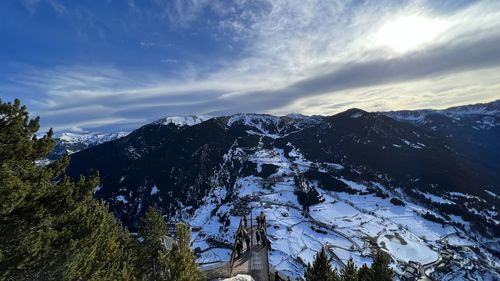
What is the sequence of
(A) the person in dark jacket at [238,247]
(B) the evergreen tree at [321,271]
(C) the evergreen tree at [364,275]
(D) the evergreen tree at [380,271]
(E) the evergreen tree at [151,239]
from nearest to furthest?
(A) the person in dark jacket at [238,247], (B) the evergreen tree at [321,271], (D) the evergreen tree at [380,271], (C) the evergreen tree at [364,275], (E) the evergreen tree at [151,239]

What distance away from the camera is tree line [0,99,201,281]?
54.4ft

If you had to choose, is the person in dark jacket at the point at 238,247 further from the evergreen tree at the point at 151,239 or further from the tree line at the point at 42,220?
the evergreen tree at the point at 151,239

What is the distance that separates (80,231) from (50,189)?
3097 mm

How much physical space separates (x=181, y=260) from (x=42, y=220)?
8073mm

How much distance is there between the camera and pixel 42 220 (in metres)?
18.3

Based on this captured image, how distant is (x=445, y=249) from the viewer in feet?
650

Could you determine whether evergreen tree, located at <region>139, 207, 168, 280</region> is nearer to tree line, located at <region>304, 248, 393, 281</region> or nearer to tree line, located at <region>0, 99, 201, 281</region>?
tree line, located at <region>304, 248, 393, 281</region>

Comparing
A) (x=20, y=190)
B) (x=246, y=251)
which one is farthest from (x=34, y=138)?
(x=246, y=251)

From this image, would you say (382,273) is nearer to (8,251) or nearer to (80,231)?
(80,231)

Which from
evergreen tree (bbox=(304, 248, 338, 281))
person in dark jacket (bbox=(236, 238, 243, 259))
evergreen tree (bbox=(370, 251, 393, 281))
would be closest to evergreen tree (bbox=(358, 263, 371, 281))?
evergreen tree (bbox=(370, 251, 393, 281))

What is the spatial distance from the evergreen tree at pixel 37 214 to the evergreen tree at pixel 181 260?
3027 mm

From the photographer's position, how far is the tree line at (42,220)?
1659cm

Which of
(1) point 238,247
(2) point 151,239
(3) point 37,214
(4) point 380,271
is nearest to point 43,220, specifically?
(3) point 37,214

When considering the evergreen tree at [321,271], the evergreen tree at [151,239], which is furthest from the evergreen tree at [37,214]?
the evergreen tree at [151,239]
